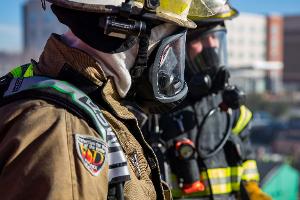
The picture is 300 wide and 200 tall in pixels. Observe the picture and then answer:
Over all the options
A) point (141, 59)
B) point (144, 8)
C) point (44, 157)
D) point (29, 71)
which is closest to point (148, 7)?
point (144, 8)

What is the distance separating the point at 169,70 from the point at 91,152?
1.92 ft

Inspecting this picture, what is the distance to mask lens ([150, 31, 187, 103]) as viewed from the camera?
65.2 inches

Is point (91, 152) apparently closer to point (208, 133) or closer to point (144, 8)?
point (144, 8)

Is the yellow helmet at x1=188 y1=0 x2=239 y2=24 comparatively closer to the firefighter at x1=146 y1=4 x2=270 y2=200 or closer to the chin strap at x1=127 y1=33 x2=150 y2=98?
the firefighter at x1=146 y1=4 x2=270 y2=200

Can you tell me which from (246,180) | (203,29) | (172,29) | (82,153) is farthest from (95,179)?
(203,29)

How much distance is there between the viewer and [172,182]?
3.03m

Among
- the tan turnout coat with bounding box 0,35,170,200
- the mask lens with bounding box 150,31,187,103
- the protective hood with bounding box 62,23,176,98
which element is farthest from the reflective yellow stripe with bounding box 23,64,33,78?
the mask lens with bounding box 150,31,187,103

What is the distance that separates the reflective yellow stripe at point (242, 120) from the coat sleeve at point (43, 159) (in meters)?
2.11

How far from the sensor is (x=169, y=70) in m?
1.74

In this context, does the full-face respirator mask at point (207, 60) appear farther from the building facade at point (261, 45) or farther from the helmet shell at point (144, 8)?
the building facade at point (261, 45)

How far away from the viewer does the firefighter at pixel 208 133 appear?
300cm

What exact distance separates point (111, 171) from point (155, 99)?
432 mm

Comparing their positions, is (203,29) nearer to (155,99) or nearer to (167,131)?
(167,131)

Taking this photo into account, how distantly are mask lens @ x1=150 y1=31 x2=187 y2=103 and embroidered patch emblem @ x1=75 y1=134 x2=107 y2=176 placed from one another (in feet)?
1.43
